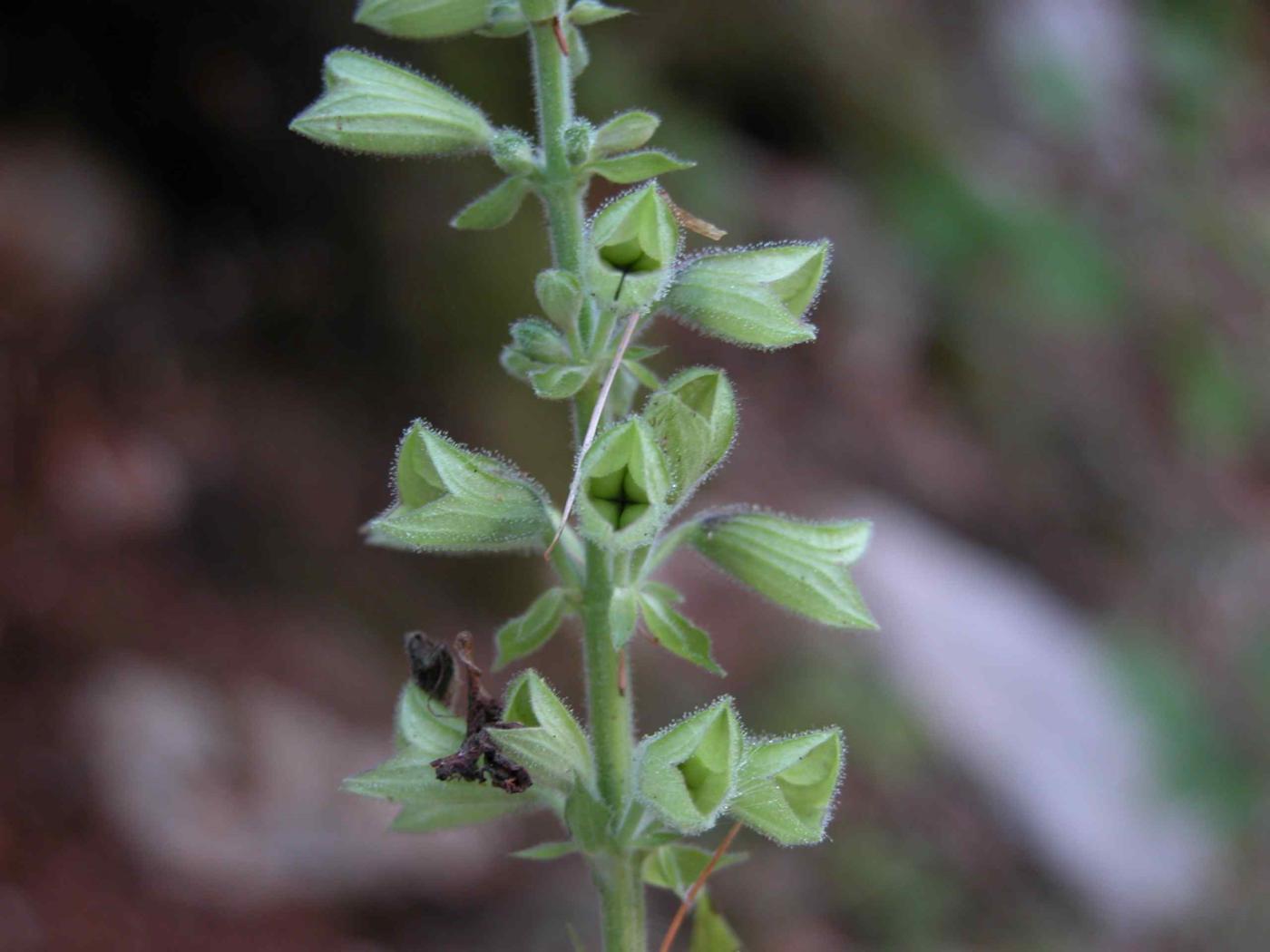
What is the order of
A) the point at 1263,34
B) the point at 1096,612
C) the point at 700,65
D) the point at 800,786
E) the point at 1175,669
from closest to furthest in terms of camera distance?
the point at 800,786
the point at 1175,669
the point at 1096,612
the point at 700,65
the point at 1263,34

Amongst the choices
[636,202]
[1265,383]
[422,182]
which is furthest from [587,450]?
[1265,383]

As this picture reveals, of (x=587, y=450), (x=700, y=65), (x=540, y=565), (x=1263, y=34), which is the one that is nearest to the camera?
(x=587, y=450)

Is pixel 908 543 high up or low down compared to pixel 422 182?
down

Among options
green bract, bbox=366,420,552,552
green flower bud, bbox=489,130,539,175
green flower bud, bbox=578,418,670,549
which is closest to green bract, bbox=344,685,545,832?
green bract, bbox=366,420,552,552

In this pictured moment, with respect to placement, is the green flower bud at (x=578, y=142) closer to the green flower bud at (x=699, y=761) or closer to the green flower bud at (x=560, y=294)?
the green flower bud at (x=560, y=294)

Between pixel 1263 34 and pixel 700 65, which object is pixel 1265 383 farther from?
pixel 1263 34
